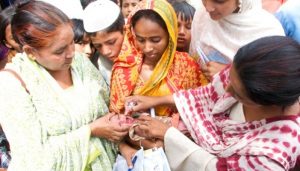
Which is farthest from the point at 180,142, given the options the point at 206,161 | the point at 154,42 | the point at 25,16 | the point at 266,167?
the point at 25,16

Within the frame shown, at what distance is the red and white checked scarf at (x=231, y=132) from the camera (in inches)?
50.7

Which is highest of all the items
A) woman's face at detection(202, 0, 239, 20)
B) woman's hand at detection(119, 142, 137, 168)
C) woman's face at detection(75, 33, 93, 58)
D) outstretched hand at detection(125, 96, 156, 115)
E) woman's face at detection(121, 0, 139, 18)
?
woman's face at detection(202, 0, 239, 20)

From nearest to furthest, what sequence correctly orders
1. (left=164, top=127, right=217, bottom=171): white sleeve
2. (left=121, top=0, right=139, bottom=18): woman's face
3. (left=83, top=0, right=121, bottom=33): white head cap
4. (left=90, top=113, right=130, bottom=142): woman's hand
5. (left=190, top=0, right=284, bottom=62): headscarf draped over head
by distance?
(left=164, top=127, right=217, bottom=171): white sleeve
(left=90, top=113, right=130, bottom=142): woman's hand
(left=190, top=0, right=284, bottom=62): headscarf draped over head
(left=83, top=0, right=121, bottom=33): white head cap
(left=121, top=0, right=139, bottom=18): woman's face

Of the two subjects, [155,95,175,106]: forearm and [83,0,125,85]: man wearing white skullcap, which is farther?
[83,0,125,85]: man wearing white skullcap

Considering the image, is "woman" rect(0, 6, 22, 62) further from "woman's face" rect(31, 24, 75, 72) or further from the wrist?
the wrist

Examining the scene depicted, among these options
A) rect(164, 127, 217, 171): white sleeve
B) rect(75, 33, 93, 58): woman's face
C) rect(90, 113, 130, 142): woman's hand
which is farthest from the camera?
rect(75, 33, 93, 58): woman's face

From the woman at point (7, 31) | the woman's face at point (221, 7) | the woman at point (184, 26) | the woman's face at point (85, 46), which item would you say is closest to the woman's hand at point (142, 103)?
the woman's face at point (221, 7)

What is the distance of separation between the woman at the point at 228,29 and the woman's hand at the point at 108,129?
0.56 metres

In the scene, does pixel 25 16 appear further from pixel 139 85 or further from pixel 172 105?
pixel 172 105

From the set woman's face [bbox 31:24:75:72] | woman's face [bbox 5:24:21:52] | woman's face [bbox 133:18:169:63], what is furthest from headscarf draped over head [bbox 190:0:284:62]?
woman's face [bbox 5:24:21:52]

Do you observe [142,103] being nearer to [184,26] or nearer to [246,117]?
[246,117]

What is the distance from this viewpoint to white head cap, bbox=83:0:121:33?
2170 millimetres

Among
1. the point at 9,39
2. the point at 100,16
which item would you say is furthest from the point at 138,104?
the point at 9,39

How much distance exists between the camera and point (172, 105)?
181 cm
